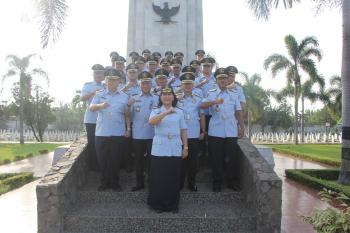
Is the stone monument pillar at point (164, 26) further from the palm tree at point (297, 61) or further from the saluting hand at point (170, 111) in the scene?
the palm tree at point (297, 61)

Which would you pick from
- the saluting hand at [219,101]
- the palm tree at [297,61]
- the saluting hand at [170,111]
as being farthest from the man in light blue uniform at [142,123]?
the palm tree at [297,61]

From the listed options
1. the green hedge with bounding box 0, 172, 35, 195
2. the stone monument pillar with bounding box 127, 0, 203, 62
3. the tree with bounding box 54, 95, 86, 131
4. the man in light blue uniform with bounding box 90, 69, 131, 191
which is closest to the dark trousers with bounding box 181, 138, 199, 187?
the man in light blue uniform with bounding box 90, 69, 131, 191

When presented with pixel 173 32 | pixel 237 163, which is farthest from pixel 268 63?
pixel 237 163

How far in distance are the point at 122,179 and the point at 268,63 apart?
22.7 meters

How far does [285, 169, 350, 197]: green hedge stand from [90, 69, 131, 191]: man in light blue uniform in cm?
444

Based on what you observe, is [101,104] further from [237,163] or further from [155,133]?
[237,163]

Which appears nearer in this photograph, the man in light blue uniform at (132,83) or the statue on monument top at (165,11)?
the man in light blue uniform at (132,83)

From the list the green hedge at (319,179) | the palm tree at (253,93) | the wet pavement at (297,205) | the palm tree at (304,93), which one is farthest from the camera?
the palm tree at (253,93)

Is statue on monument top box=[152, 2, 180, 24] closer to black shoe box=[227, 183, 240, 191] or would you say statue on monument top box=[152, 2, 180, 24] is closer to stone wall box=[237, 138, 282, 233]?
black shoe box=[227, 183, 240, 191]

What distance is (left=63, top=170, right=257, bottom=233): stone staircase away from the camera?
4.84 m

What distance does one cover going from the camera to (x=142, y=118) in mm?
5465

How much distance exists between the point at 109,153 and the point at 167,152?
35.8 inches

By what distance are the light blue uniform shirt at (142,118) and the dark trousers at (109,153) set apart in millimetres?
229

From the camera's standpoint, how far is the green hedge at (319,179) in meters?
8.36
